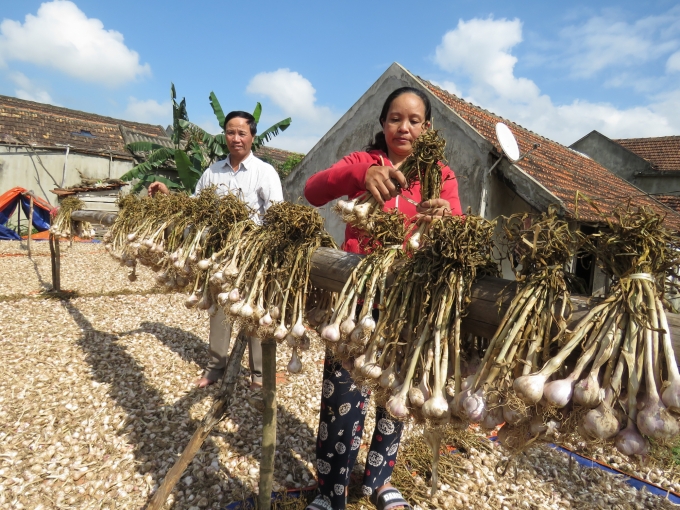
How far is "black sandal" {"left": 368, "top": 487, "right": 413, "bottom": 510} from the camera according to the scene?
245cm

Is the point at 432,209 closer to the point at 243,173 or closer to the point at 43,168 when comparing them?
the point at 243,173

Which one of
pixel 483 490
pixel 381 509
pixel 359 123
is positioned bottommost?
pixel 483 490

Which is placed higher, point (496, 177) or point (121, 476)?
Answer: point (496, 177)

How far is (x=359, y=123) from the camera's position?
29.6ft

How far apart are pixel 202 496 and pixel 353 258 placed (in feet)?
7.31

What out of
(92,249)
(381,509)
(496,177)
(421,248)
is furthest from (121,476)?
(92,249)

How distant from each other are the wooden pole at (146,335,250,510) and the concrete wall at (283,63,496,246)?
3.31 m

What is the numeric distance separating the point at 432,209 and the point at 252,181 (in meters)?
2.29

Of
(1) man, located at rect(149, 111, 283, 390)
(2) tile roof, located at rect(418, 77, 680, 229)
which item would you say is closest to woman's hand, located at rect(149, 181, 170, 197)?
(1) man, located at rect(149, 111, 283, 390)

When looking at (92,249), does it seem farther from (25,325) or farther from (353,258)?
(353,258)

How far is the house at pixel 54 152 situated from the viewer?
15711 mm

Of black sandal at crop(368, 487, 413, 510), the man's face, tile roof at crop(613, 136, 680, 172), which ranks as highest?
tile roof at crop(613, 136, 680, 172)

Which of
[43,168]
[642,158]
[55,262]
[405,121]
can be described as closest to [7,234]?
[43,168]

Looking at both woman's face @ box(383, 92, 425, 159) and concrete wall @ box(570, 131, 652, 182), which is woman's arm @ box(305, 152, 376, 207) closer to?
woman's face @ box(383, 92, 425, 159)
